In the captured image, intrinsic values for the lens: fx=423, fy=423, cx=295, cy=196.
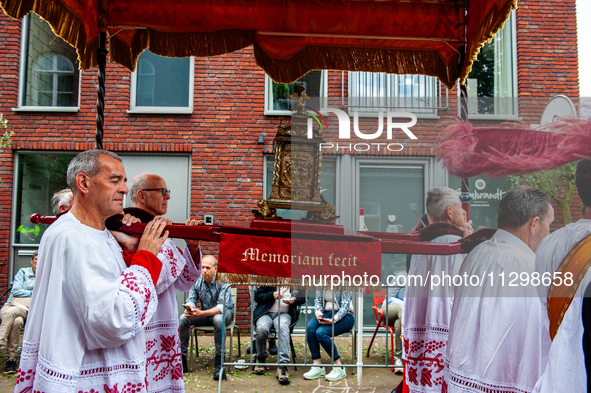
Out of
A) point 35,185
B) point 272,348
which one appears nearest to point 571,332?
point 272,348

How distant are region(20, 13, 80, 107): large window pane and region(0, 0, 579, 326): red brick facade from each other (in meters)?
0.19

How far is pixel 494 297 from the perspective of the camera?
2203 mm

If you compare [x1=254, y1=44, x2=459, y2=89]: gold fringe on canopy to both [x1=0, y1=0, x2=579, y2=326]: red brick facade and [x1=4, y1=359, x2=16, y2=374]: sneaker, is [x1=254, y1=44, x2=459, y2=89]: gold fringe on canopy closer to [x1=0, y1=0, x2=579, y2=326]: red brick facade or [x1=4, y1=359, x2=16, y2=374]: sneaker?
[x1=0, y1=0, x2=579, y2=326]: red brick facade

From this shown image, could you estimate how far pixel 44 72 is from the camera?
8094 millimetres

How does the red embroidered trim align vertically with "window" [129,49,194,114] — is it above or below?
Result: below

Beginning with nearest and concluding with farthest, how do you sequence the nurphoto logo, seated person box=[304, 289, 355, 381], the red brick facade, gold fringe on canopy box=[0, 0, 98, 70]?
the nurphoto logo, gold fringe on canopy box=[0, 0, 98, 70], seated person box=[304, 289, 355, 381], the red brick facade

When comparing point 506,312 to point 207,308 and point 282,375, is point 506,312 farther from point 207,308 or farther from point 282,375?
point 207,308

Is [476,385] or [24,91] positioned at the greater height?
[24,91]

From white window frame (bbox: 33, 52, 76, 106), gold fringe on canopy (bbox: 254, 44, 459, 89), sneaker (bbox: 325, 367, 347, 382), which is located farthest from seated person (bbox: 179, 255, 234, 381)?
white window frame (bbox: 33, 52, 76, 106)

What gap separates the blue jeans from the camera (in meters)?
5.54

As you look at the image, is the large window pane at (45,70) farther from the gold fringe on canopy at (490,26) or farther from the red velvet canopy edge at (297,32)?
the gold fringe on canopy at (490,26)

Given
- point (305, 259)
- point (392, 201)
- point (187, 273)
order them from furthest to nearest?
point (392, 201), point (187, 273), point (305, 259)

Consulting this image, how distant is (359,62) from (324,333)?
350cm

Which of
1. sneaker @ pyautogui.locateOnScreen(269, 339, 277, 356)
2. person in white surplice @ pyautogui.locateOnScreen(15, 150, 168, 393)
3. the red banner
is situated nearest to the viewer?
person in white surplice @ pyautogui.locateOnScreen(15, 150, 168, 393)
